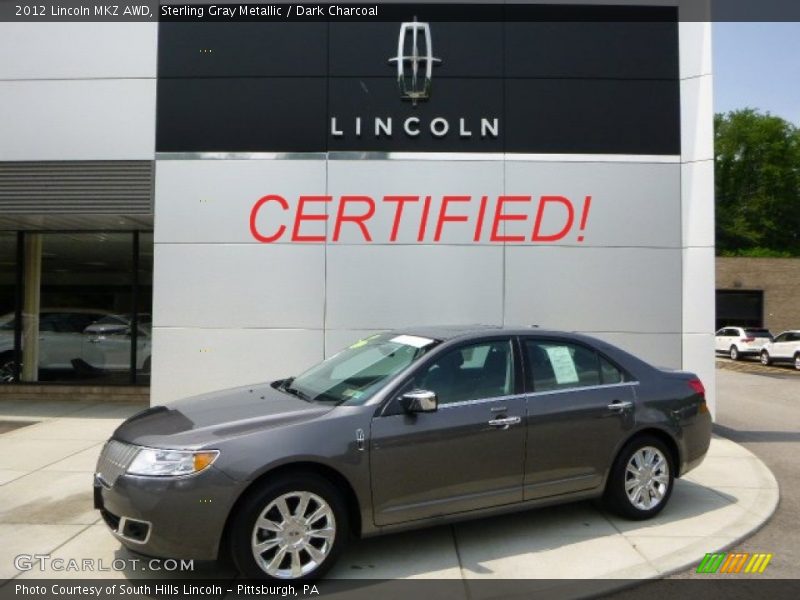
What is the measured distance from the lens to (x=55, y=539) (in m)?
4.87

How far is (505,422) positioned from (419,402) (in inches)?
28.9

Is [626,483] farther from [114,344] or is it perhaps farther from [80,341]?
[80,341]

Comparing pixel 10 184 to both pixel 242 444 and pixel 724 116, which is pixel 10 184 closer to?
pixel 242 444

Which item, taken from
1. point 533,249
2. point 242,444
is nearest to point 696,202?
point 533,249

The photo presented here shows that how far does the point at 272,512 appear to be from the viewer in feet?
13.1

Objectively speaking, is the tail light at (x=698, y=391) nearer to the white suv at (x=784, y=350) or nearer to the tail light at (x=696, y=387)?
the tail light at (x=696, y=387)

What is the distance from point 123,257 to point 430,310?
5.66 meters

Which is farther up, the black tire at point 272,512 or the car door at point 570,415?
the car door at point 570,415

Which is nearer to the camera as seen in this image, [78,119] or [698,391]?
[698,391]

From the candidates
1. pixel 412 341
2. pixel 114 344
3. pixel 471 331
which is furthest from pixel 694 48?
pixel 114 344

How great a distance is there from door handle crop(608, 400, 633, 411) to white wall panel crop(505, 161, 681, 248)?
176 inches

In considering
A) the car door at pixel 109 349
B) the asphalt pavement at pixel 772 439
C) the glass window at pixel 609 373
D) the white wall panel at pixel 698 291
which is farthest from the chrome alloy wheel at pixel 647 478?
the car door at pixel 109 349

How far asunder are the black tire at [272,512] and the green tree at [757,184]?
55125 mm

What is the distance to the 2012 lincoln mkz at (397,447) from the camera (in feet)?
12.8
